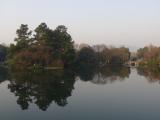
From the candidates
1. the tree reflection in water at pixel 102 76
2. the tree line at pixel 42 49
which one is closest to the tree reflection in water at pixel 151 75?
the tree reflection in water at pixel 102 76

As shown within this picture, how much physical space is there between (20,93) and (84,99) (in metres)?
4.32

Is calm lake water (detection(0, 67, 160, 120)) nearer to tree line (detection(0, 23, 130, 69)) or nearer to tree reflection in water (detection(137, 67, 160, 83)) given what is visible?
tree reflection in water (detection(137, 67, 160, 83))

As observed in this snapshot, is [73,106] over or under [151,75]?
under

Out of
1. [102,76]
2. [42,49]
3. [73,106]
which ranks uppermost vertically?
[42,49]

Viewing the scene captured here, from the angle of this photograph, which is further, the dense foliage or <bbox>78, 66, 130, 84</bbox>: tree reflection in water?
the dense foliage

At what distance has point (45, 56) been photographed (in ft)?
126

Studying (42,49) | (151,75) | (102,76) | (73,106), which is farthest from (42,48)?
(73,106)

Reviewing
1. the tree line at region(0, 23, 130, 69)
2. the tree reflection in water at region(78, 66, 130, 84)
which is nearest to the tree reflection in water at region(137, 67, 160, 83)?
the tree reflection in water at region(78, 66, 130, 84)

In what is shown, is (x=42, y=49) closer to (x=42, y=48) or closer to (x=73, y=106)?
(x=42, y=48)

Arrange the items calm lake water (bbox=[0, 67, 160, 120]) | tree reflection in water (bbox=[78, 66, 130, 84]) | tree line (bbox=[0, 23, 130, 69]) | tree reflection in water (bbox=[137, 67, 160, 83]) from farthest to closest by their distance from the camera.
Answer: tree line (bbox=[0, 23, 130, 69]) → tree reflection in water (bbox=[137, 67, 160, 83]) → tree reflection in water (bbox=[78, 66, 130, 84]) → calm lake water (bbox=[0, 67, 160, 120])

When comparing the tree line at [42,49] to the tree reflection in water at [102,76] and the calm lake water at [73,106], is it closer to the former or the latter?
the tree reflection in water at [102,76]

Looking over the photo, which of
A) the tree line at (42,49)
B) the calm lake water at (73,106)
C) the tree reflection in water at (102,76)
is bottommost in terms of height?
the calm lake water at (73,106)

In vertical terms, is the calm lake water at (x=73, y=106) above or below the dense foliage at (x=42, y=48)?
below

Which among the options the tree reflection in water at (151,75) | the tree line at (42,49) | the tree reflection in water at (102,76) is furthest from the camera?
the tree line at (42,49)
